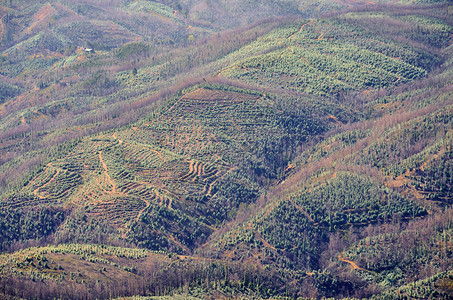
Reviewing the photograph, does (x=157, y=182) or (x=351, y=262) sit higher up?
(x=157, y=182)

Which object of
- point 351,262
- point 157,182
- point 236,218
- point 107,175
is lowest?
point 351,262

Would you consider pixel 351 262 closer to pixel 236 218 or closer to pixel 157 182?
pixel 236 218

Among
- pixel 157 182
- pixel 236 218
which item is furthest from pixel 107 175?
pixel 236 218

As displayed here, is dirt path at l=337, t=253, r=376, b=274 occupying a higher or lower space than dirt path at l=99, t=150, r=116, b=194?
lower

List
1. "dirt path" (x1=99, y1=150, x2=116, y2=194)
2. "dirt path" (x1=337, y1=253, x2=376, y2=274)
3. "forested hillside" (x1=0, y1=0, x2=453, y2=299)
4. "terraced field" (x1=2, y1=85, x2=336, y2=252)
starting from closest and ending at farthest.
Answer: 1. "forested hillside" (x1=0, y1=0, x2=453, y2=299)
2. "dirt path" (x1=337, y1=253, x2=376, y2=274)
3. "terraced field" (x1=2, y1=85, x2=336, y2=252)
4. "dirt path" (x1=99, y1=150, x2=116, y2=194)

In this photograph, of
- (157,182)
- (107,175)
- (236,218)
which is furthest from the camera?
(107,175)

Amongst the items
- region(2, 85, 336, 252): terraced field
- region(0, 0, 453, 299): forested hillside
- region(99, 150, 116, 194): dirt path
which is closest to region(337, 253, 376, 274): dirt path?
region(0, 0, 453, 299): forested hillside

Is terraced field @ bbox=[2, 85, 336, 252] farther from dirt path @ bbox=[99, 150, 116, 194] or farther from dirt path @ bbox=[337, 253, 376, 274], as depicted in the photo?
dirt path @ bbox=[337, 253, 376, 274]

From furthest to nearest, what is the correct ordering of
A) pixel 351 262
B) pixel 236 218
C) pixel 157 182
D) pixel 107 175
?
pixel 107 175, pixel 157 182, pixel 236 218, pixel 351 262

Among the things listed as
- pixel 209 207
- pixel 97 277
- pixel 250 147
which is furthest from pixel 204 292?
pixel 250 147

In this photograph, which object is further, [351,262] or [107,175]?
[107,175]

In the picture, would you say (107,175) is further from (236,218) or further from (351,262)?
(351,262)

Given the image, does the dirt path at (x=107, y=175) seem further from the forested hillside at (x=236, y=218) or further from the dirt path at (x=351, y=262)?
the dirt path at (x=351, y=262)
